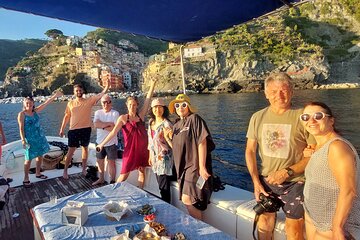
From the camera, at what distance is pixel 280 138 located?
87.0 inches

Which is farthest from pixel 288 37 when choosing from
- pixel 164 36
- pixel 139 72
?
pixel 164 36

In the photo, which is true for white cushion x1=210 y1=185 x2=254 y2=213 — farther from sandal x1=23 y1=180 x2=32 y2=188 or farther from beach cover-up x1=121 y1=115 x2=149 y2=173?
sandal x1=23 y1=180 x2=32 y2=188

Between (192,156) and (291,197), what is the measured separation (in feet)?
3.65

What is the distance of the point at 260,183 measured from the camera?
2385mm

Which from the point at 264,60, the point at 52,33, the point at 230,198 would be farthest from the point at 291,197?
the point at 52,33

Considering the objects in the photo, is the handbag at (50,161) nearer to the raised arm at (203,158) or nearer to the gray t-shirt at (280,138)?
the raised arm at (203,158)

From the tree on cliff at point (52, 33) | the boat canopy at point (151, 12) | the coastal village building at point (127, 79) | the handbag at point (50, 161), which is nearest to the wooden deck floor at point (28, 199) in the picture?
the handbag at point (50, 161)

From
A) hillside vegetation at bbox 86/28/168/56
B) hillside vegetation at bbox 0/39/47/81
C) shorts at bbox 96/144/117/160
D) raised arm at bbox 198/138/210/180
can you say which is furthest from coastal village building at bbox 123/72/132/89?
raised arm at bbox 198/138/210/180

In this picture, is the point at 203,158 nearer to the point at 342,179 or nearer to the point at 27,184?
the point at 342,179

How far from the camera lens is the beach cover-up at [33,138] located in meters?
4.73

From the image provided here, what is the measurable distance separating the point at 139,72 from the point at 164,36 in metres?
117

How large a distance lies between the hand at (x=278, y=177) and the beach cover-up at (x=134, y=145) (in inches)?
84.1

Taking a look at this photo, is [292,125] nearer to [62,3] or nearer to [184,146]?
[184,146]

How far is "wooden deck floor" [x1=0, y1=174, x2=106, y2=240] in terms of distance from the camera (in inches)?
135
